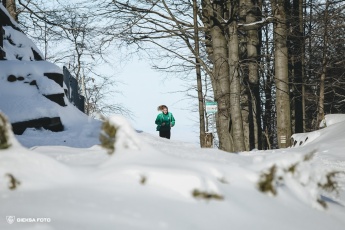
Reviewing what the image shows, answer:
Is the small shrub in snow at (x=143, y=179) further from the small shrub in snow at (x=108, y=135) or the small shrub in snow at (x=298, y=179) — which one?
the small shrub in snow at (x=298, y=179)

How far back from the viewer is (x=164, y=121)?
1218cm

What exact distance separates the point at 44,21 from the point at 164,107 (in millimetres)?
7026

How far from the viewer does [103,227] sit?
2.12 m

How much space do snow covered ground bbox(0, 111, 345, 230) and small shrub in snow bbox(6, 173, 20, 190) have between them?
0.05 ft

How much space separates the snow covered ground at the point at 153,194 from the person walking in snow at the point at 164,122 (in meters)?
9.03

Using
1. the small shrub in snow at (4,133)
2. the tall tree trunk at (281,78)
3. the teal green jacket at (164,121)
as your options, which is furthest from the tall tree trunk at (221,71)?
the small shrub in snow at (4,133)

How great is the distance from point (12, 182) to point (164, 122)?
9519mm

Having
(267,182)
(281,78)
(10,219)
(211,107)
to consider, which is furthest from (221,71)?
(10,219)

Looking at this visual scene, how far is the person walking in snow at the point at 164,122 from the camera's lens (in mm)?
12141

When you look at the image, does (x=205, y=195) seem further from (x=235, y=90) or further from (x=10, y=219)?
(x=235, y=90)

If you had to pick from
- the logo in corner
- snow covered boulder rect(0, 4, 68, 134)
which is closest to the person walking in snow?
snow covered boulder rect(0, 4, 68, 134)

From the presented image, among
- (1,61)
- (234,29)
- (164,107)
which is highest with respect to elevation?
(234,29)

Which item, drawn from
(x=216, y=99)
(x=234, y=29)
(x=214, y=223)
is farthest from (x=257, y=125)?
(x=214, y=223)

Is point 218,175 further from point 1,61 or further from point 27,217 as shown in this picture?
point 1,61
